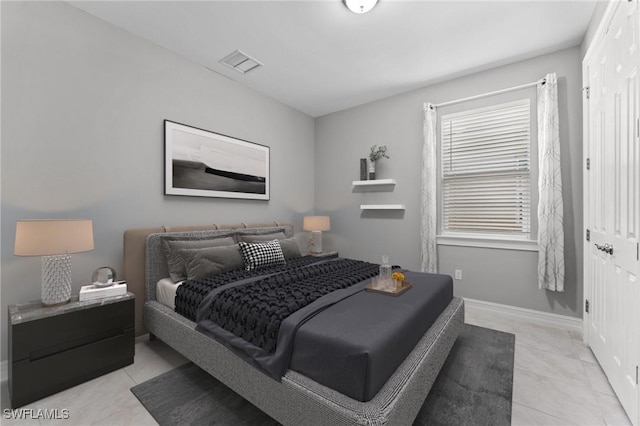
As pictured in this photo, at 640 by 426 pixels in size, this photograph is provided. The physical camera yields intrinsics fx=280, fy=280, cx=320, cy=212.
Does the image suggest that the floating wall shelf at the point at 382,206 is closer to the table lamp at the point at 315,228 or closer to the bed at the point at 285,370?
the table lamp at the point at 315,228

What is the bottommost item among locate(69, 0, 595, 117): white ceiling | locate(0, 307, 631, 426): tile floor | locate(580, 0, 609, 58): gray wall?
locate(0, 307, 631, 426): tile floor

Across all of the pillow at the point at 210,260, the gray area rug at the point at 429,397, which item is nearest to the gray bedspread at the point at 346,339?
the gray area rug at the point at 429,397

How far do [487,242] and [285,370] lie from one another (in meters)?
2.94

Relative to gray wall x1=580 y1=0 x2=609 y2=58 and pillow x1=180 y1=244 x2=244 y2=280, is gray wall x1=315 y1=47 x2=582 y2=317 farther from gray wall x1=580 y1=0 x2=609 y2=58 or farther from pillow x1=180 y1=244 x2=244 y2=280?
pillow x1=180 y1=244 x2=244 y2=280

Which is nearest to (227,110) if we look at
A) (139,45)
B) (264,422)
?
(139,45)

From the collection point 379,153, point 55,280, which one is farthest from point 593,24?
point 55,280

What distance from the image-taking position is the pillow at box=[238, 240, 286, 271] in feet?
9.17

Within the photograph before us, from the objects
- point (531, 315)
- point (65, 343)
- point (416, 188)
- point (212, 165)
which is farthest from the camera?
point (416, 188)

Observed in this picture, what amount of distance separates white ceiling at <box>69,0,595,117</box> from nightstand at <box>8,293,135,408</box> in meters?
2.40

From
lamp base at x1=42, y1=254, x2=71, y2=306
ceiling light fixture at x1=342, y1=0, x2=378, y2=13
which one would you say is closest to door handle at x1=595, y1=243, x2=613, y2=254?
ceiling light fixture at x1=342, y1=0, x2=378, y2=13

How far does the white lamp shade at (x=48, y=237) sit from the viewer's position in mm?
1761

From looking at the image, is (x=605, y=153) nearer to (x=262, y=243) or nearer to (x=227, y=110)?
(x=262, y=243)

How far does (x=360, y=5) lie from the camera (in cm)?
222

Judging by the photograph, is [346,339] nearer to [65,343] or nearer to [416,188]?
[65,343]
